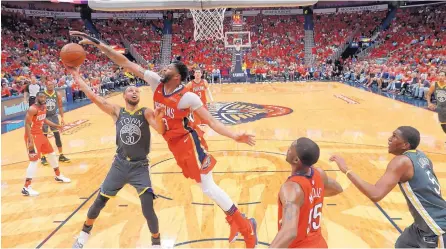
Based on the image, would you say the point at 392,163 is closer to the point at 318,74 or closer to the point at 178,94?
the point at 178,94

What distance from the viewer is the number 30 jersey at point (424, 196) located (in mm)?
2920

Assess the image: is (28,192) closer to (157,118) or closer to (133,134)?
(133,134)

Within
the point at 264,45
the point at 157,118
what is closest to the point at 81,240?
the point at 157,118

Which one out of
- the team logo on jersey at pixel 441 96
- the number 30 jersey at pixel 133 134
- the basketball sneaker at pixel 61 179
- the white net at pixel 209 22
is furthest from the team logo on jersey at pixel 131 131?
the white net at pixel 209 22

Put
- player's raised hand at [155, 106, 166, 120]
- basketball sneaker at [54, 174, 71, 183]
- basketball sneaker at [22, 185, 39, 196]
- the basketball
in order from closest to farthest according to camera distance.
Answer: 1. player's raised hand at [155, 106, 166, 120]
2. the basketball
3. basketball sneaker at [22, 185, 39, 196]
4. basketball sneaker at [54, 174, 71, 183]

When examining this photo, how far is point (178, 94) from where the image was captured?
3920 mm

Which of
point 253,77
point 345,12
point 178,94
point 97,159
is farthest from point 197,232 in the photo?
point 345,12

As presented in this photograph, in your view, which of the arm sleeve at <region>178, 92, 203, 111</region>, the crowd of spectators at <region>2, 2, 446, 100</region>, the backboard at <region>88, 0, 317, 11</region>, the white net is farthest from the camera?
the crowd of spectators at <region>2, 2, 446, 100</region>

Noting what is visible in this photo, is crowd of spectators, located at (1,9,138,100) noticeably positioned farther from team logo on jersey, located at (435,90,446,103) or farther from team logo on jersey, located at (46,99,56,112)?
team logo on jersey, located at (435,90,446,103)

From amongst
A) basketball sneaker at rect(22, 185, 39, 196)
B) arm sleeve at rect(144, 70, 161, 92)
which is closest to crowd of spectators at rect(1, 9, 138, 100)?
basketball sneaker at rect(22, 185, 39, 196)

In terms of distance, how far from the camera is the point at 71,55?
4461mm

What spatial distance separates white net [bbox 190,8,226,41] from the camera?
1270 cm

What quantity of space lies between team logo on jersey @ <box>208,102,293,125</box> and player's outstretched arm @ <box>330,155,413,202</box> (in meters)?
9.13

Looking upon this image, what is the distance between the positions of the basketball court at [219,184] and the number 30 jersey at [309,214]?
1.97 m
